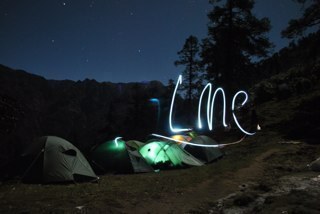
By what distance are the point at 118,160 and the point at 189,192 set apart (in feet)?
15.6

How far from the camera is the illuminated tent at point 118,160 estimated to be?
1326 centimetres

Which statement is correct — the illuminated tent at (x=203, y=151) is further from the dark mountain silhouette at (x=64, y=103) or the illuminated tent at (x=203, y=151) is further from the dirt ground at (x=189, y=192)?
the dark mountain silhouette at (x=64, y=103)

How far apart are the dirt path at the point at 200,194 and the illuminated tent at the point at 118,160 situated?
140 inches

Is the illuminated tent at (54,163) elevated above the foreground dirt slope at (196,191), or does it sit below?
above

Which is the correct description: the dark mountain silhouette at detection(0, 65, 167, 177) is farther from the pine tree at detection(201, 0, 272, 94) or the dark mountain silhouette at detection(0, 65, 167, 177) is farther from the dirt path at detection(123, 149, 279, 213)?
the dirt path at detection(123, 149, 279, 213)

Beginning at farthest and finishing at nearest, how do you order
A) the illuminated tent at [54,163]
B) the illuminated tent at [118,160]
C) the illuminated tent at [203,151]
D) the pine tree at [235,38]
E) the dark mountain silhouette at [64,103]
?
the dark mountain silhouette at [64,103] → the pine tree at [235,38] → the illuminated tent at [203,151] → the illuminated tent at [118,160] → the illuminated tent at [54,163]

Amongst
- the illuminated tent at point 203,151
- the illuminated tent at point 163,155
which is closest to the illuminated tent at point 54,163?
the illuminated tent at point 163,155

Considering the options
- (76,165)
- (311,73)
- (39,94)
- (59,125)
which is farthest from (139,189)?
(39,94)

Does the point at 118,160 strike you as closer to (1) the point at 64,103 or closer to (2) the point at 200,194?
(2) the point at 200,194

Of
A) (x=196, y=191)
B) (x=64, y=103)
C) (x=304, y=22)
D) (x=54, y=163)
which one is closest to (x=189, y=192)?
(x=196, y=191)

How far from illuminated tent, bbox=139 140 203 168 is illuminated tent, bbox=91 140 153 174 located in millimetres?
860

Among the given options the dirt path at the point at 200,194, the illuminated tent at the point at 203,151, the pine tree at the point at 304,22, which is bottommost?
the dirt path at the point at 200,194

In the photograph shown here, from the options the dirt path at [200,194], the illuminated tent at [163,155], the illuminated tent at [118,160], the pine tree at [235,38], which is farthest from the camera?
the pine tree at [235,38]

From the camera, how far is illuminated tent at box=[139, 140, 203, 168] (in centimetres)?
1462
